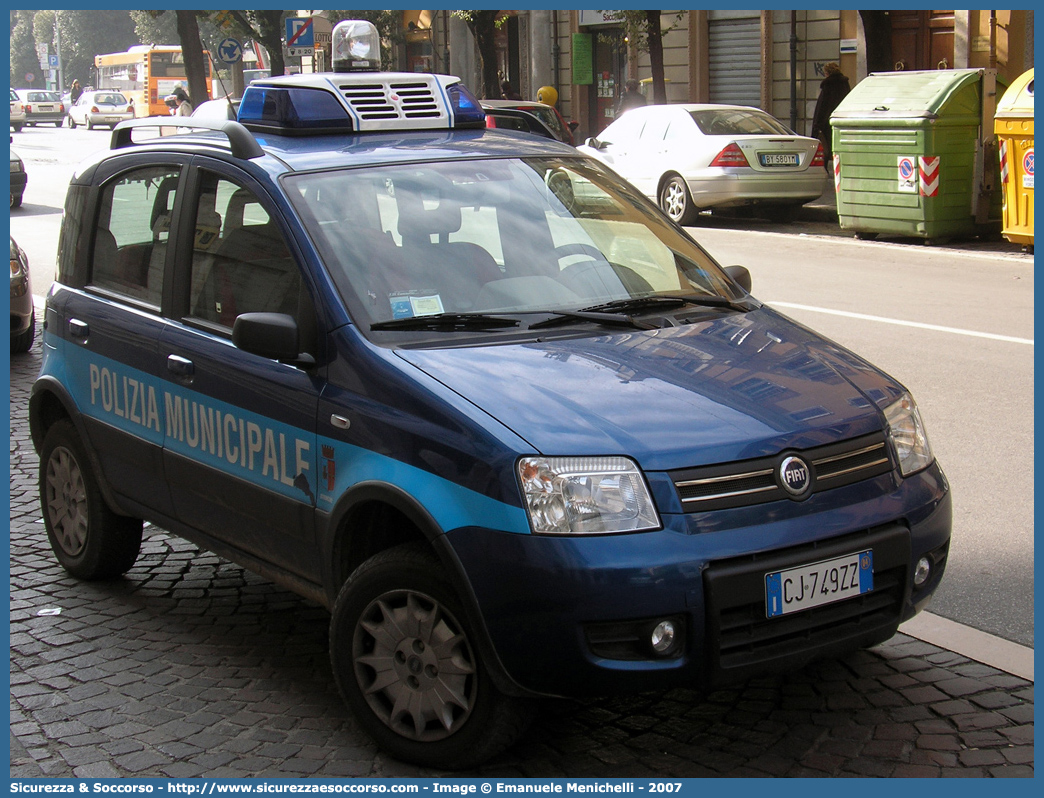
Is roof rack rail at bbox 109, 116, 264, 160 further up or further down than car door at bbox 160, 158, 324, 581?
further up

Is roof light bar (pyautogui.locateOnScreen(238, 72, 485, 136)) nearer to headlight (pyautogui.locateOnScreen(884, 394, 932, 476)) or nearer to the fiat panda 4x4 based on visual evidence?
the fiat panda 4x4

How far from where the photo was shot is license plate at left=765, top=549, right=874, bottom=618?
3.34m

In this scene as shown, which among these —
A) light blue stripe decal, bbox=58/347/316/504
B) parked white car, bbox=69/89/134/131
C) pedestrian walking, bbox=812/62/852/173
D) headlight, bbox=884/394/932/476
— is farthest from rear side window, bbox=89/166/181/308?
parked white car, bbox=69/89/134/131

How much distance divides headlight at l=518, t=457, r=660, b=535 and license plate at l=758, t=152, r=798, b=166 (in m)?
15.4

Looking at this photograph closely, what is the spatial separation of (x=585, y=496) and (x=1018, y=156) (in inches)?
495

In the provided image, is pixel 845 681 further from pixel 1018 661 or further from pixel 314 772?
pixel 314 772

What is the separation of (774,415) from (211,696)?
2.00 meters

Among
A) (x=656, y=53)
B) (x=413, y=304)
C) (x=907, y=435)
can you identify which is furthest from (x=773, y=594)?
(x=656, y=53)

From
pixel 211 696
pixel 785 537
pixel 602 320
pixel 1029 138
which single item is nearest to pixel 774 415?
pixel 785 537

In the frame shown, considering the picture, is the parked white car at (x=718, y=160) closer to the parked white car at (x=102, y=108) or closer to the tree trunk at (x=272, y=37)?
the tree trunk at (x=272, y=37)

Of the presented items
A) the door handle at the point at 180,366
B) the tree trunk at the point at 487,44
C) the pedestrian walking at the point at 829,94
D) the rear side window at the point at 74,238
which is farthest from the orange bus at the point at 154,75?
the door handle at the point at 180,366

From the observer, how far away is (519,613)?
10.7ft

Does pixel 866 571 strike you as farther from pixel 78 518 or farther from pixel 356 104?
pixel 78 518

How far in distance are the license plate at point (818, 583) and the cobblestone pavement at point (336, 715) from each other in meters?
0.51
